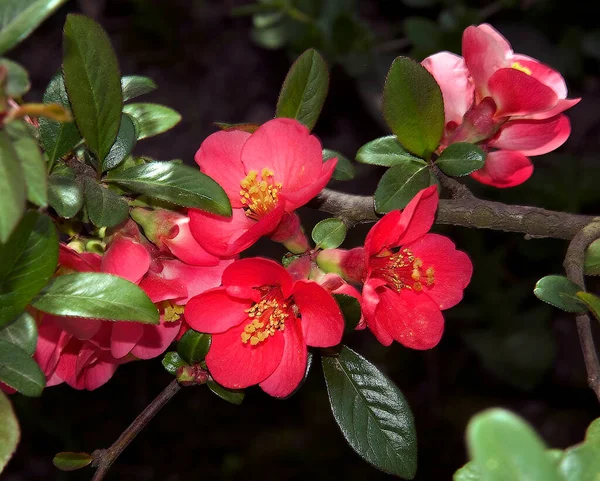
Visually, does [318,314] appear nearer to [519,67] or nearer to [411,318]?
[411,318]

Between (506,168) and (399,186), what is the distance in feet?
0.72

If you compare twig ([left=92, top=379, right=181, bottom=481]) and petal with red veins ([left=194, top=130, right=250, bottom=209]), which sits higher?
petal with red veins ([left=194, top=130, right=250, bottom=209])

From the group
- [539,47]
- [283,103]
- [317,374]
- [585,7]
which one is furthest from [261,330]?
[585,7]

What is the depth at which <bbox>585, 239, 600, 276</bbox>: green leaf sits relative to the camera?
41.4 inches

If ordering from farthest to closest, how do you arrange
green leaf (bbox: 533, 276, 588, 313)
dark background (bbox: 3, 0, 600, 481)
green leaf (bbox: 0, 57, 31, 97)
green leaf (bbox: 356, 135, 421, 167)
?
dark background (bbox: 3, 0, 600, 481)
green leaf (bbox: 356, 135, 421, 167)
green leaf (bbox: 533, 276, 588, 313)
green leaf (bbox: 0, 57, 31, 97)

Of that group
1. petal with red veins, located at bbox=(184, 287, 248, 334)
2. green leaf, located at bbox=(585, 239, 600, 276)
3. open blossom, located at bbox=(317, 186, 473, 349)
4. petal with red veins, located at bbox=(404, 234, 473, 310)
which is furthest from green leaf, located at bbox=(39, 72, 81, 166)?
green leaf, located at bbox=(585, 239, 600, 276)

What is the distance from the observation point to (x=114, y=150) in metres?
1.01

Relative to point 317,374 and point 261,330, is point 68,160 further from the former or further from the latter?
point 317,374

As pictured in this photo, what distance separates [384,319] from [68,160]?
0.48 metres

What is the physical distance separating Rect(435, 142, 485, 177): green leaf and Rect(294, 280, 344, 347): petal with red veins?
30cm

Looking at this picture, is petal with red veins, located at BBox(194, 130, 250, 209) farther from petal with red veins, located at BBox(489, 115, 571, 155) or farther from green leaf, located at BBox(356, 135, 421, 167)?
petal with red veins, located at BBox(489, 115, 571, 155)

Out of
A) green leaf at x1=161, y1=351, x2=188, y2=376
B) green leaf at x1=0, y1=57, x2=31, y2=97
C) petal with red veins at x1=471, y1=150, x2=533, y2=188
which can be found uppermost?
green leaf at x1=0, y1=57, x2=31, y2=97

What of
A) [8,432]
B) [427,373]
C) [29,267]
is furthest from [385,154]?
[427,373]

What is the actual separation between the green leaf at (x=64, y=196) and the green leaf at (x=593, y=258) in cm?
70
